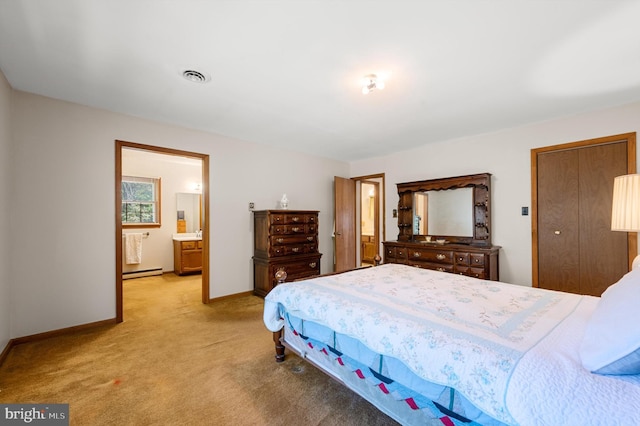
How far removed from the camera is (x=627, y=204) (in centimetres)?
182

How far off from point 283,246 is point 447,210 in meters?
2.63

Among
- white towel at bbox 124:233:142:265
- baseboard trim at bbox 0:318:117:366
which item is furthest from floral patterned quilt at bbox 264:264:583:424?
white towel at bbox 124:233:142:265

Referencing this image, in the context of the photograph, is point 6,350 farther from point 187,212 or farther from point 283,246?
point 187,212

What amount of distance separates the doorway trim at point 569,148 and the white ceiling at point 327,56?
37cm

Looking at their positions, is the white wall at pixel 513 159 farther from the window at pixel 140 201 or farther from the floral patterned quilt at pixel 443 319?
the window at pixel 140 201

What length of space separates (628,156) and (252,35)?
3.87 meters

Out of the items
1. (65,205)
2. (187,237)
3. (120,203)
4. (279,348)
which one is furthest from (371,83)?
(187,237)

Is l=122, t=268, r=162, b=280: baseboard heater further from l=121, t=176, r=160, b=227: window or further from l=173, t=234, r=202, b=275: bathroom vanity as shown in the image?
l=121, t=176, r=160, b=227: window

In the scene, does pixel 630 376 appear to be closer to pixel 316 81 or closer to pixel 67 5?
pixel 316 81

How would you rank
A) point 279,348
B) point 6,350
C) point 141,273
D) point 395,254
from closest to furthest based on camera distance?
point 279,348 < point 6,350 < point 395,254 < point 141,273

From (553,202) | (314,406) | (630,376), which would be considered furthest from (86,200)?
(553,202)

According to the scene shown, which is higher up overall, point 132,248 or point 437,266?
point 132,248

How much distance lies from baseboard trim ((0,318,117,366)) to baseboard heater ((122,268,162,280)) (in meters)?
2.65

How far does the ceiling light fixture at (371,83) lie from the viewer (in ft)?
7.61
